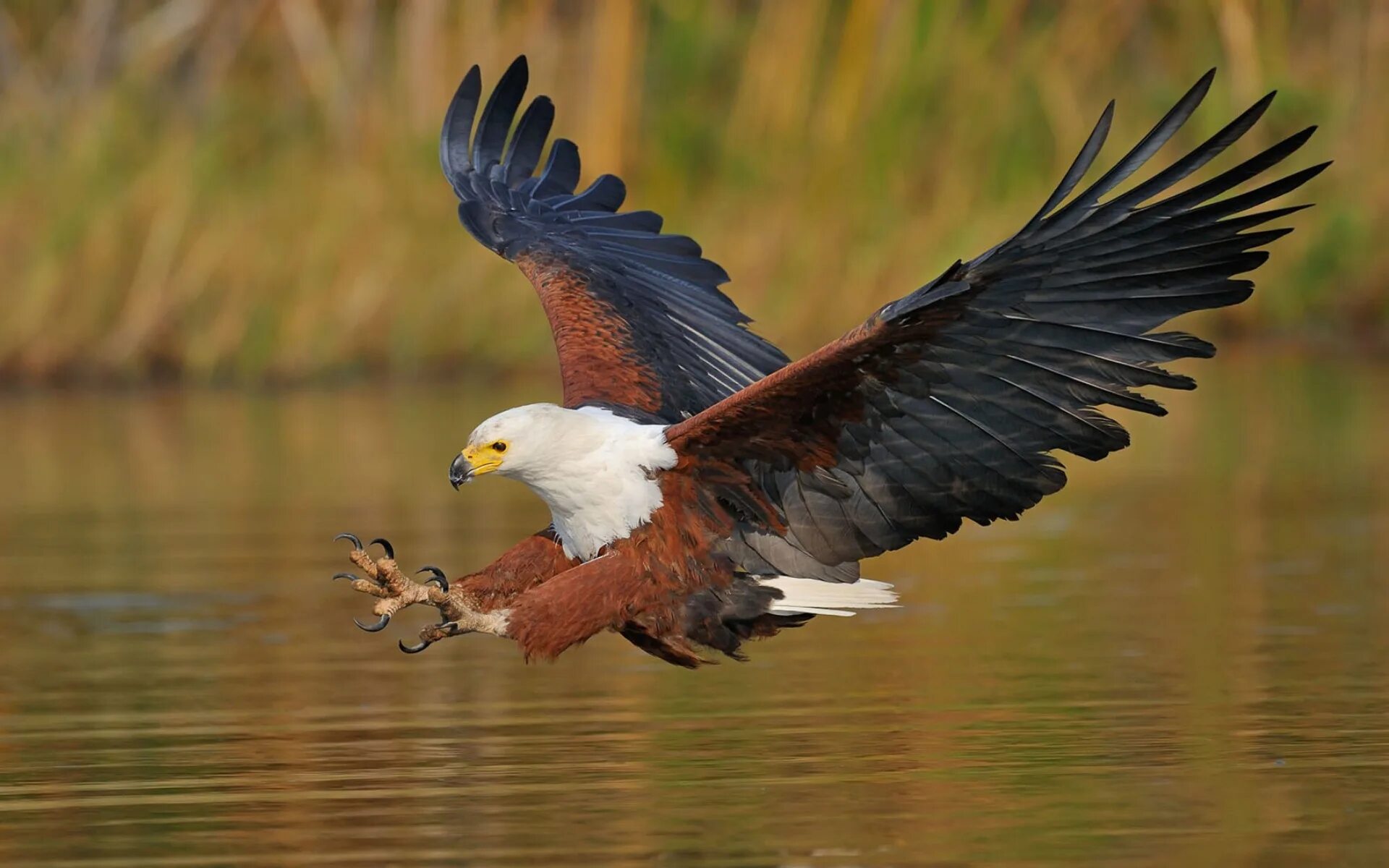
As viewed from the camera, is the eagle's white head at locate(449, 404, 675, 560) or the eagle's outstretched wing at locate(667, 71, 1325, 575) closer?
the eagle's outstretched wing at locate(667, 71, 1325, 575)

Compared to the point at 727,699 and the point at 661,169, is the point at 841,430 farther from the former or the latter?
the point at 661,169

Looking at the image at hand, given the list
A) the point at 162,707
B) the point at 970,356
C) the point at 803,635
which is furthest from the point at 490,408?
the point at 970,356

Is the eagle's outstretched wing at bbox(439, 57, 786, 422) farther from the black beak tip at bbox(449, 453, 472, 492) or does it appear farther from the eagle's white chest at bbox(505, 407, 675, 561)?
Answer: the black beak tip at bbox(449, 453, 472, 492)

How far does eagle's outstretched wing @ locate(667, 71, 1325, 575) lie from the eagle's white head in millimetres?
135

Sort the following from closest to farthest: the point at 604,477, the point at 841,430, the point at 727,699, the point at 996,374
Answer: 1. the point at 996,374
2. the point at 841,430
3. the point at 604,477
4. the point at 727,699

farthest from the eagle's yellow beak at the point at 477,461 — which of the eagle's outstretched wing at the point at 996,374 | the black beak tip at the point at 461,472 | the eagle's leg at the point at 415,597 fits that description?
the eagle's outstretched wing at the point at 996,374

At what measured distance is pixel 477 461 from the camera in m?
7.15

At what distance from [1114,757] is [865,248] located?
12.2 m

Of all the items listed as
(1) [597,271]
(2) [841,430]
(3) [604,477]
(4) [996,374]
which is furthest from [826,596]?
(1) [597,271]

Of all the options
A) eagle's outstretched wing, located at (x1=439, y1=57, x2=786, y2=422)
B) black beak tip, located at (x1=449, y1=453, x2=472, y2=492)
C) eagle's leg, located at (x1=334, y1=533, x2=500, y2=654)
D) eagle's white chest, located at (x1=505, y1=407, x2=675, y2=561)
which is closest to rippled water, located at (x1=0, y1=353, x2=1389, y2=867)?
eagle's leg, located at (x1=334, y1=533, x2=500, y2=654)

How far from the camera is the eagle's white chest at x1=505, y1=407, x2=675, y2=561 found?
7160 mm

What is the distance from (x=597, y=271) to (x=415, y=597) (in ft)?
6.92

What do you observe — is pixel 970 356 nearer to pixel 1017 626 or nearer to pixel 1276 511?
pixel 1017 626

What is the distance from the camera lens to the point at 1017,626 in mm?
8945
